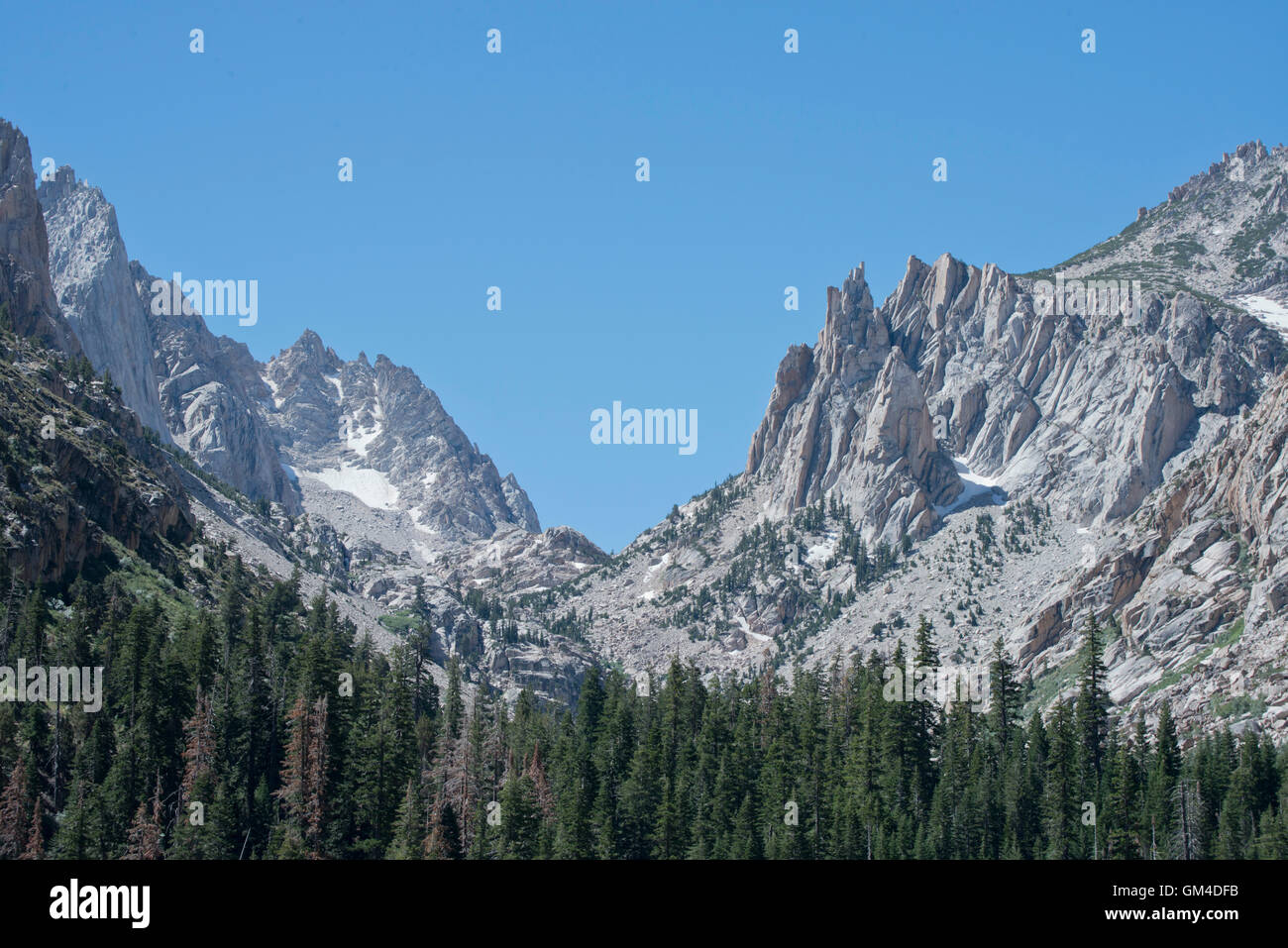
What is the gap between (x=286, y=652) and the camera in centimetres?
12331

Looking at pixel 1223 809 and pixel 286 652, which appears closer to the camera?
pixel 1223 809

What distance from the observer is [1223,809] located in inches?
4166

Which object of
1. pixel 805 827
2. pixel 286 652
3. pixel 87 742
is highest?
pixel 286 652

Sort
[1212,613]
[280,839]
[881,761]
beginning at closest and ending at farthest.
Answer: [280,839] → [881,761] → [1212,613]
